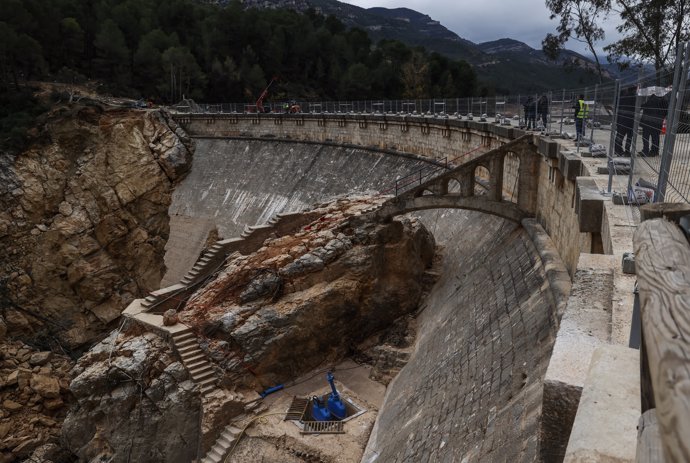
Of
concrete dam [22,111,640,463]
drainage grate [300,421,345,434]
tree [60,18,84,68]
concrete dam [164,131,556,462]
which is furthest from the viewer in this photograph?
tree [60,18,84,68]

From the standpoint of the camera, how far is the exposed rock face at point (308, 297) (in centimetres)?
1572

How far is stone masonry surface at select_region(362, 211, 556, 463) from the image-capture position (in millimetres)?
7906

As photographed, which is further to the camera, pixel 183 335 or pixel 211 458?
pixel 183 335

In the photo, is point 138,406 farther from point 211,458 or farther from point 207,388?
point 211,458

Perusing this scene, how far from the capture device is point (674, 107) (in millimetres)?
4684

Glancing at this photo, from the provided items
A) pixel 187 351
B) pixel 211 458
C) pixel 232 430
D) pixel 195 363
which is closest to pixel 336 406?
pixel 232 430

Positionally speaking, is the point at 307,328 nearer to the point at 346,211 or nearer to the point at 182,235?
the point at 346,211

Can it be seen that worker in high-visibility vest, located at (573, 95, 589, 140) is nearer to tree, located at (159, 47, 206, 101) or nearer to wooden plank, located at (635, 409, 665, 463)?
wooden plank, located at (635, 409, 665, 463)

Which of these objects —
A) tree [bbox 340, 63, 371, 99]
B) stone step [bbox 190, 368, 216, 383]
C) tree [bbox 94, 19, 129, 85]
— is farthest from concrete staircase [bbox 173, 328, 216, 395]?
tree [bbox 340, 63, 371, 99]

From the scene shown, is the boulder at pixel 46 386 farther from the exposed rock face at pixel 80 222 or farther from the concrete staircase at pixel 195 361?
the concrete staircase at pixel 195 361

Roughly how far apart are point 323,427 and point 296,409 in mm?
1205

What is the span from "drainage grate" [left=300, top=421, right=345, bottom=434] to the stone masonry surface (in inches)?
37.1

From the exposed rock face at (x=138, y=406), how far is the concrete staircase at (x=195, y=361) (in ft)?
0.72

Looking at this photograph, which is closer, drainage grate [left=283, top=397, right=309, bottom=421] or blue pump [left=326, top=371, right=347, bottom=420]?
blue pump [left=326, top=371, right=347, bottom=420]
